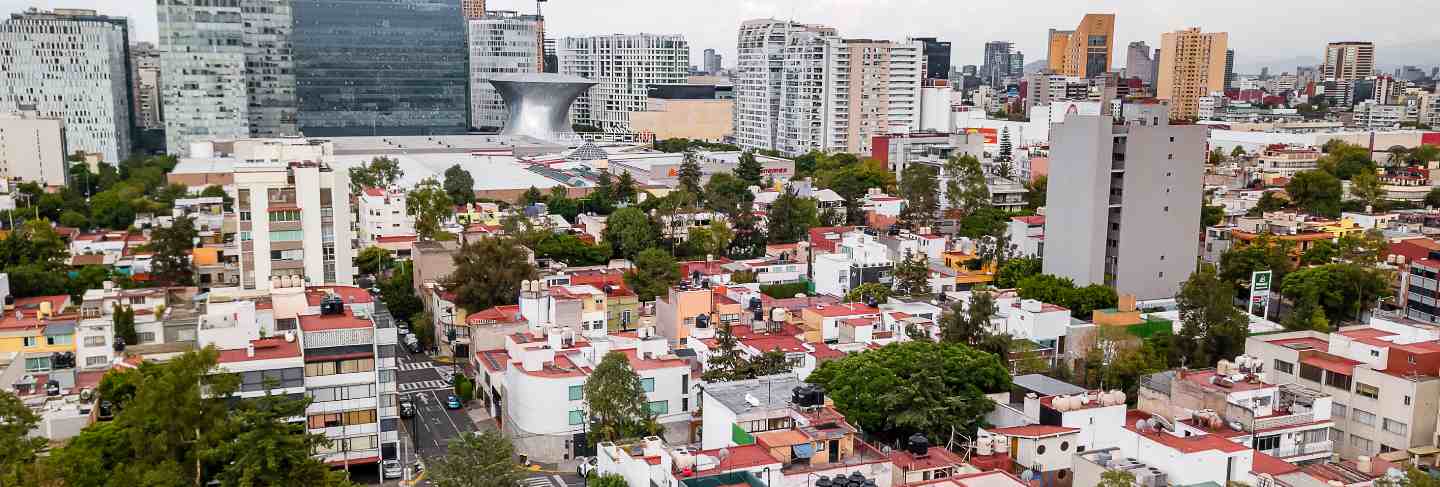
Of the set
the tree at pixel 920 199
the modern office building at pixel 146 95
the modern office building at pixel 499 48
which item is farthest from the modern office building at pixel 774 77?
the modern office building at pixel 146 95

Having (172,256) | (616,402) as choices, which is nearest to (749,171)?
(172,256)

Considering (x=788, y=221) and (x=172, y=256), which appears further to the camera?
(x=788, y=221)

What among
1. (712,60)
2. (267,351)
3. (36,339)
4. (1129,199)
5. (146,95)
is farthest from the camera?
(712,60)

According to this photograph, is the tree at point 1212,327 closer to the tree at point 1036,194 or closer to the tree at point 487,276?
the tree at point 487,276

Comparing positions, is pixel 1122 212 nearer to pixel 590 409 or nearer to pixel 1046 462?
pixel 1046 462

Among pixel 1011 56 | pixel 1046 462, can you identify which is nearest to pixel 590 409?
pixel 1046 462

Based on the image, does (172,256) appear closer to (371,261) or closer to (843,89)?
(371,261)
